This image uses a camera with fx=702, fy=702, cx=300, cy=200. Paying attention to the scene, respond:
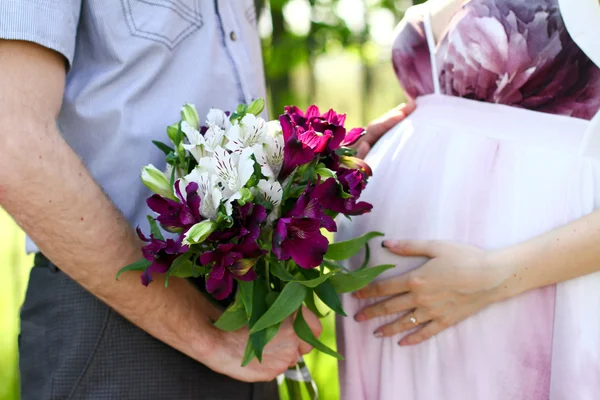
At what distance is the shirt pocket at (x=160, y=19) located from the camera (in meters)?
→ 1.46

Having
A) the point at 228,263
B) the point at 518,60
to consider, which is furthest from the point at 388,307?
the point at 518,60

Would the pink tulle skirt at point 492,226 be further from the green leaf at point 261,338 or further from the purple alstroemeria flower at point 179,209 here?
the purple alstroemeria flower at point 179,209

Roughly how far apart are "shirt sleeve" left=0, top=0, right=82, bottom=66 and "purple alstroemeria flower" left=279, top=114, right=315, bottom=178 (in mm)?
443

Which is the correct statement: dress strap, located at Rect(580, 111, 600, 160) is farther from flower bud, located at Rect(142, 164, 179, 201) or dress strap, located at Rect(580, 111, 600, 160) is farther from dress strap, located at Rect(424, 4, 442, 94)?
flower bud, located at Rect(142, 164, 179, 201)

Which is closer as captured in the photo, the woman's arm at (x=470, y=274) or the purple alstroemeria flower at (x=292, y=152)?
the purple alstroemeria flower at (x=292, y=152)

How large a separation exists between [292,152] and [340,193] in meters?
0.12

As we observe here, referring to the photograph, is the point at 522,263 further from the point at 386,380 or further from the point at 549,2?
the point at 549,2

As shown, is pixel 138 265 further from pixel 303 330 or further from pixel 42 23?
pixel 42 23

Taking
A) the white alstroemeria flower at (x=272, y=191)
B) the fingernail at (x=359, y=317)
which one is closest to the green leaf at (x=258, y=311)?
the white alstroemeria flower at (x=272, y=191)

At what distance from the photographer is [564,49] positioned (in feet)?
4.77

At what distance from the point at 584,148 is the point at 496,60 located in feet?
0.87

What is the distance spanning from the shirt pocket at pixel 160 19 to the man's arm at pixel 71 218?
194 mm

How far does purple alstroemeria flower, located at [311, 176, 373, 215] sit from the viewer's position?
127 cm

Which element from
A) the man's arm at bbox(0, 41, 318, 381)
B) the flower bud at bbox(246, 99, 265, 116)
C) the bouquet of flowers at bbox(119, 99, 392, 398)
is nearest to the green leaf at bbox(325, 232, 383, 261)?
the bouquet of flowers at bbox(119, 99, 392, 398)
